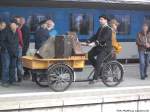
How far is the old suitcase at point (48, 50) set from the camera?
10.2 metres

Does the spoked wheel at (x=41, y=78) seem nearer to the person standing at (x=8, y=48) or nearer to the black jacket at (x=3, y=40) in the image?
the person standing at (x=8, y=48)

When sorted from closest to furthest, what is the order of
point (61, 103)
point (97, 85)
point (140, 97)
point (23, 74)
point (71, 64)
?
1. point (61, 103)
2. point (140, 97)
3. point (71, 64)
4. point (97, 85)
5. point (23, 74)

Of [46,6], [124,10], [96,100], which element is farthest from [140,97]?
[124,10]

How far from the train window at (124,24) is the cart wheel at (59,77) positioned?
28.6ft

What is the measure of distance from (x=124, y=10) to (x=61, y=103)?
411 inches

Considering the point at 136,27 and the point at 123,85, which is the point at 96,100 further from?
the point at 136,27

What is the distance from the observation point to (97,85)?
444 inches

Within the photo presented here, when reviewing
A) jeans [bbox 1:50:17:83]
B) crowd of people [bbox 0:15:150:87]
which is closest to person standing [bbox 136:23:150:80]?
crowd of people [bbox 0:15:150:87]

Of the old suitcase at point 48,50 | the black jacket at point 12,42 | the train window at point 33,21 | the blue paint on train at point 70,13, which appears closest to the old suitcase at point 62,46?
the old suitcase at point 48,50

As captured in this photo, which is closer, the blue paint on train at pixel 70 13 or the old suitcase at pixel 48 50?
the old suitcase at pixel 48 50

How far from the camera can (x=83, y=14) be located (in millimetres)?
17875

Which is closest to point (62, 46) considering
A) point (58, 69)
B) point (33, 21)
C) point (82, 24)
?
point (58, 69)

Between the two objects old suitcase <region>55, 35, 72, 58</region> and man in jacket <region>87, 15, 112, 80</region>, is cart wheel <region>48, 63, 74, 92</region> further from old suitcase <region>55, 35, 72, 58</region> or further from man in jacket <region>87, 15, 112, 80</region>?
man in jacket <region>87, 15, 112, 80</region>

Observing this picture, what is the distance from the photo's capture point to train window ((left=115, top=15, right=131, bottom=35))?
738 inches
